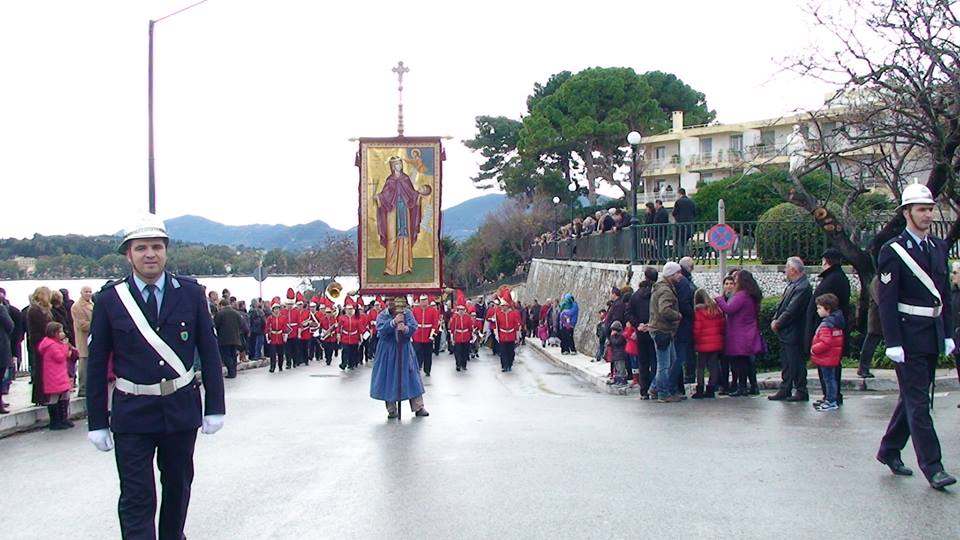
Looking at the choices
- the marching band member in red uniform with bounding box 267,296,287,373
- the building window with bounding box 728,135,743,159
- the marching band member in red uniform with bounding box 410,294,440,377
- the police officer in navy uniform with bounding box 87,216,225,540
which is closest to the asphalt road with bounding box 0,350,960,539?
the police officer in navy uniform with bounding box 87,216,225,540

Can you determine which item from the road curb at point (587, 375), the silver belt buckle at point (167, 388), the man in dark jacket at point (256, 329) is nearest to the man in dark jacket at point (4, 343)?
the silver belt buckle at point (167, 388)

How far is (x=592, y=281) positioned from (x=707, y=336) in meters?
17.2

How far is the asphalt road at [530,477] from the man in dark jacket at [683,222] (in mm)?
9362

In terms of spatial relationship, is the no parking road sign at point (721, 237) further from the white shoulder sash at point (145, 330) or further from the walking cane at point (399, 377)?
the white shoulder sash at point (145, 330)

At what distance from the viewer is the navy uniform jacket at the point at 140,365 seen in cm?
535

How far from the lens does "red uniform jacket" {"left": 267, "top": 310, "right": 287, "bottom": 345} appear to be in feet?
78.2

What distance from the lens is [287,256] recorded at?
74.6 m

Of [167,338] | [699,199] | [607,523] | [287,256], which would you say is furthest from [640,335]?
[287,256]

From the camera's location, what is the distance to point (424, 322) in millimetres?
21734

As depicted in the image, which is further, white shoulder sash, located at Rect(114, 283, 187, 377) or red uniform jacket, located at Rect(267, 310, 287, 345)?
red uniform jacket, located at Rect(267, 310, 287, 345)

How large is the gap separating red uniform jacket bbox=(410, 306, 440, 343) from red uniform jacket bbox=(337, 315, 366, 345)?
2541 mm

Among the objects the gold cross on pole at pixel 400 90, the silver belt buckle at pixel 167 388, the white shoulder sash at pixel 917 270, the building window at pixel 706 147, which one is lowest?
the silver belt buckle at pixel 167 388

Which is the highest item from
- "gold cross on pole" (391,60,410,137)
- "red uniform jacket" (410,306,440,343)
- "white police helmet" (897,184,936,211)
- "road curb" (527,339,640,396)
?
"gold cross on pole" (391,60,410,137)

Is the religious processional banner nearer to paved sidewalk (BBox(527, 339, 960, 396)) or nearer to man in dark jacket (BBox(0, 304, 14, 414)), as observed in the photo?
paved sidewalk (BBox(527, 339, 960, 396))
